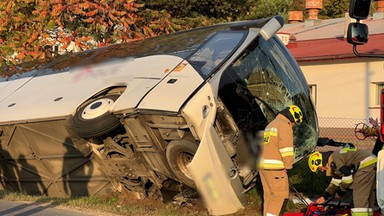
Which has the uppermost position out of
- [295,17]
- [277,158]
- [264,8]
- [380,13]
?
[277,158]

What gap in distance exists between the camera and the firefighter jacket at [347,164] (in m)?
6.98

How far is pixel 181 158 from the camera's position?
7.46m

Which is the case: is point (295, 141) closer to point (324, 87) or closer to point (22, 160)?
point (22, 160)

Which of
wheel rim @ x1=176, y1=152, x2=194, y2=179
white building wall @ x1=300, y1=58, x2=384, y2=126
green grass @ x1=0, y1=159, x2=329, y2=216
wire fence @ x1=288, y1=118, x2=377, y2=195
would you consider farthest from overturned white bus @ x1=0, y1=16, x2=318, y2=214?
white building wall @ x1=300, y1=58, x2=384, y2=126

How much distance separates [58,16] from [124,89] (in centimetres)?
892

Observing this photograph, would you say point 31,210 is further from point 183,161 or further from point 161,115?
point 161,115

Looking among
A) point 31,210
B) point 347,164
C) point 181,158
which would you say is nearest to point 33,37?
point 31,210

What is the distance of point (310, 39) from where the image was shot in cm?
2664

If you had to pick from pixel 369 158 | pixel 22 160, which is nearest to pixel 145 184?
pixel 22 160

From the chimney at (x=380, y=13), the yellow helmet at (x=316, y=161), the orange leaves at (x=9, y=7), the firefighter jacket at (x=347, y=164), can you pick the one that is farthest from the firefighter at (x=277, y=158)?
the chimney at (x=380, y=13)

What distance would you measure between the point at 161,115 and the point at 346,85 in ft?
55.7

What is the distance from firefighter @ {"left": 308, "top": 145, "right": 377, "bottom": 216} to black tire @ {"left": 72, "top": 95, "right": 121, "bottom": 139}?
2.59m

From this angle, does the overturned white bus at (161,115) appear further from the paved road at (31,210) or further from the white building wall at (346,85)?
the white building wall at (346,85)

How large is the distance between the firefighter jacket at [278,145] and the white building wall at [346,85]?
15044 millimetres
